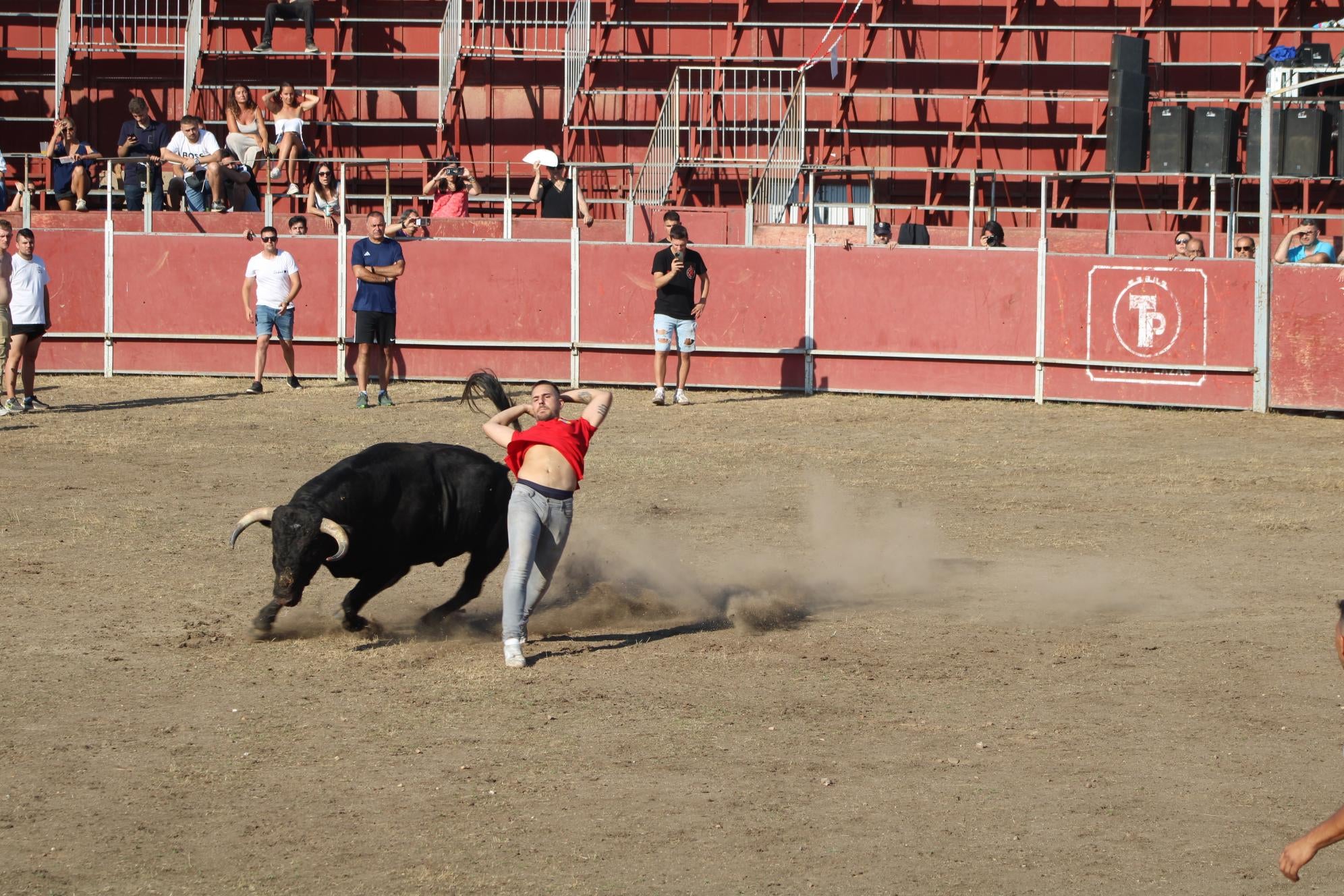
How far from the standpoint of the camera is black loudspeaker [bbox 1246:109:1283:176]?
1859cm

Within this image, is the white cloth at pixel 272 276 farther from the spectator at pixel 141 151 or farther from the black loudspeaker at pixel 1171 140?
the black loudspeaker at pixel 1171 140

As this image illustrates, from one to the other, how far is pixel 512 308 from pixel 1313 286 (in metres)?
8.86

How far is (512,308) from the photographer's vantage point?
67.5ft

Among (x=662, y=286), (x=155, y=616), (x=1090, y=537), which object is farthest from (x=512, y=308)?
(x=155, y=616)

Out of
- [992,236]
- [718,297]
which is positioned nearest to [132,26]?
[718,297]

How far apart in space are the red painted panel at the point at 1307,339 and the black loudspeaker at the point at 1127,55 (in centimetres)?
305

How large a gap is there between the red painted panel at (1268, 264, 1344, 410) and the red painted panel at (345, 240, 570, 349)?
7.89 m

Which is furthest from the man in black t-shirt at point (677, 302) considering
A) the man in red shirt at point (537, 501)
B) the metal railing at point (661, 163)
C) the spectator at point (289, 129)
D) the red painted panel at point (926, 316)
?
the man in red shirt at point (537, 501)

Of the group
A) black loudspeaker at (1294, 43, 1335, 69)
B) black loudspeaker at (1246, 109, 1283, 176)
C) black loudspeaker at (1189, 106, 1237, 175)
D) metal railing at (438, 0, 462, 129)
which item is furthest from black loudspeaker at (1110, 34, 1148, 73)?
metal railing at (438, 0, 462, 129)

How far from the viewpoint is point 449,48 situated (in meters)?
27.3

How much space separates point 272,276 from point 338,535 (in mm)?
11158

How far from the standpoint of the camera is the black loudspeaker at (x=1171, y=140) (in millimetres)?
19719

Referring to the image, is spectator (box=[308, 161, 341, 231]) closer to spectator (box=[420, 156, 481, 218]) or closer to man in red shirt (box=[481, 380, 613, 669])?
spectator (box=[420, 156, 481, 218])

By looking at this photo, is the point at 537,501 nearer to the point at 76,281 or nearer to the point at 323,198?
the point at 76,281
